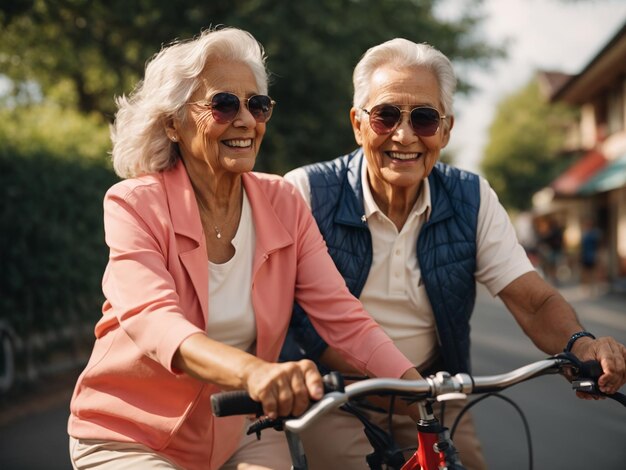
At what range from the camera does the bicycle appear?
5.79 ft

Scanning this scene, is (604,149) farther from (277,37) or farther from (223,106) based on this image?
(223,106)

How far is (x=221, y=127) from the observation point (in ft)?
8.09

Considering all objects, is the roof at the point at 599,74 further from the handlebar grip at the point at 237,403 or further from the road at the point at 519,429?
the handlebar grip at the point at 237,403

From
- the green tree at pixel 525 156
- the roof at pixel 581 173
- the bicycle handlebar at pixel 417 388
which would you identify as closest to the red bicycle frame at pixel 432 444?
the bicycle handlebar at pixel 417 388

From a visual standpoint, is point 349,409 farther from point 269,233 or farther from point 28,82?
point 28,82

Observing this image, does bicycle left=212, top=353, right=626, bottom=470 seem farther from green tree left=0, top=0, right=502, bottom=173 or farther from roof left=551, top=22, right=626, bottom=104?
roof left=551, top=22, right=626, bottom=104

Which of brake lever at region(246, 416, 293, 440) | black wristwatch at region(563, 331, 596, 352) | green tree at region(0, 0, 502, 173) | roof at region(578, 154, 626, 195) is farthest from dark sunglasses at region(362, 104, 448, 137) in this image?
roof at region(578, 154, 626, 195)

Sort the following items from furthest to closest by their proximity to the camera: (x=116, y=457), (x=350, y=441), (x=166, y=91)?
(x=350, y=441) < (x=166, y=91) < (x=116, y=457)

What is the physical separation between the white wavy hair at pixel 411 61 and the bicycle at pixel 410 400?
3.86 ft

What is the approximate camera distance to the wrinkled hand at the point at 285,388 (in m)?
1.72

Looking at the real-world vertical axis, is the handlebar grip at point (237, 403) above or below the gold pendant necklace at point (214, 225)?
below

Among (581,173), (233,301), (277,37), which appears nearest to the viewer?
(233,301)

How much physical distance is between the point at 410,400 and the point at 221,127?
1.02 metres

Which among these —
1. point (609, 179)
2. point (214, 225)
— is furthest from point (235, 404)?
point (609, 179)
